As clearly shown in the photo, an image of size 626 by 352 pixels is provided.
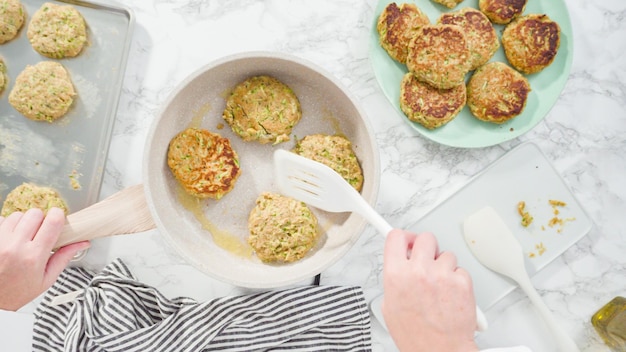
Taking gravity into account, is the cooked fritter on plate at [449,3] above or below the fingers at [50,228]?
above

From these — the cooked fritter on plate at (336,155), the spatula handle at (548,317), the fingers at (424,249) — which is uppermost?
the cooked fritter on plate at (336,155)

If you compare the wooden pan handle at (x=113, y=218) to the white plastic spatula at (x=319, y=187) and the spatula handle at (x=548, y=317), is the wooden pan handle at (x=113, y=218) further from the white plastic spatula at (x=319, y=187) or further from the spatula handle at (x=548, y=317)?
the spatula handle at (x=548, y=317)

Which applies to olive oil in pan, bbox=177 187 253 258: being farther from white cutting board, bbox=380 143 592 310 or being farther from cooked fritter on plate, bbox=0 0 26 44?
cooked fritter on plate, bbox=0 0 26 44

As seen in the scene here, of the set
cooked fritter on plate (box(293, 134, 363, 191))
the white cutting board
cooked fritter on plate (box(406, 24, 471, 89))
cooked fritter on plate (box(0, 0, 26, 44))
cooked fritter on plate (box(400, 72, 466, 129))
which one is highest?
cooked fritter on plate (box(0, 0, 26, 44))

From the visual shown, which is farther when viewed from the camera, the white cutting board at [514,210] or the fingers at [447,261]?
the white cutting board at [514,210]

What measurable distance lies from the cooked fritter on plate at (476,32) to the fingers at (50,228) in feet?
3.17

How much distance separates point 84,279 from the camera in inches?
52.7

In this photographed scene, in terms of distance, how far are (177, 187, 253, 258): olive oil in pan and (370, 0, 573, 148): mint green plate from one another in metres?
0.48

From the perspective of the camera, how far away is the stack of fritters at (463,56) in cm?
125

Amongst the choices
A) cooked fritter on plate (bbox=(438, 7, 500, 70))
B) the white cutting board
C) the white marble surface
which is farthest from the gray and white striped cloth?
cooked fritter on plate (bbox=(438, 7, 500, 70))

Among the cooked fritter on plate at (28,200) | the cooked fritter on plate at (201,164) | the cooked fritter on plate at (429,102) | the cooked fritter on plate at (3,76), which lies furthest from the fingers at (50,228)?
the cooked fritter on plate at (429,102)

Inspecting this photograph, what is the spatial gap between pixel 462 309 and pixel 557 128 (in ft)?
2.11

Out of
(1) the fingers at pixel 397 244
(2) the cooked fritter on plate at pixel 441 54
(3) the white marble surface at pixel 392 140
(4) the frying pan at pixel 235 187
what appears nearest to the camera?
(1) the fingers at pixel 397 244

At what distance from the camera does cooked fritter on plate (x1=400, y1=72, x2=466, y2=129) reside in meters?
1.28
